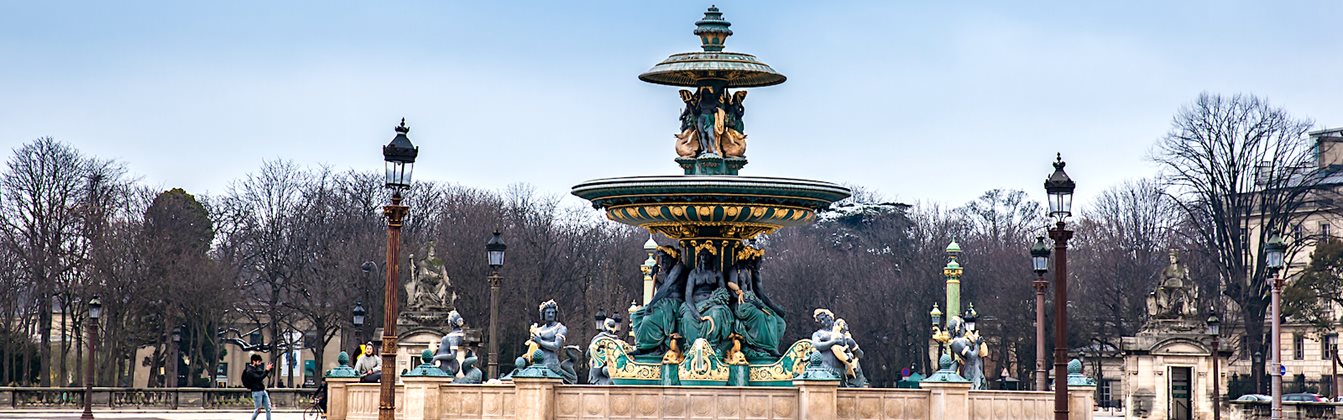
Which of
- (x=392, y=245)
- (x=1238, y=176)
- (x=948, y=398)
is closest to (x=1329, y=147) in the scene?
(x=1238, y=176)

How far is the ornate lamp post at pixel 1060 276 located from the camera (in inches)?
1009

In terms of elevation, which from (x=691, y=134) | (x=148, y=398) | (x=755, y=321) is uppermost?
(x=691, y=134)

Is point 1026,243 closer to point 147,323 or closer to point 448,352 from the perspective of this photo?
point 147,323

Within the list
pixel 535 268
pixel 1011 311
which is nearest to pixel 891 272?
pixel 1011 311

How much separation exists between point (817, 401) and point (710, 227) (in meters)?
5.29

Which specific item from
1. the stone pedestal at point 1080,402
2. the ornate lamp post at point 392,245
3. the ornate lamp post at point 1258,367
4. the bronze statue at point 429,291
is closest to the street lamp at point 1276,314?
the stone pedestal at point 1080,402

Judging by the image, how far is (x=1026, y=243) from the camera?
Result: 85.9m

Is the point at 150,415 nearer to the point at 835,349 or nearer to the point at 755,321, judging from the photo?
the point at 755,321

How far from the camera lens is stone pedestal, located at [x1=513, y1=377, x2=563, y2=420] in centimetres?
2709

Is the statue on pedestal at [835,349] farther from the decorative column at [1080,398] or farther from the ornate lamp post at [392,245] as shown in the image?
the ornate lamp post at [392,245]

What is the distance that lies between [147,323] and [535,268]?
12.8 meters

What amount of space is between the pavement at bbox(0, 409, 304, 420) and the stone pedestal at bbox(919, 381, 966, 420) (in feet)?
66.7

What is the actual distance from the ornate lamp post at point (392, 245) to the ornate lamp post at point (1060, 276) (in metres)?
7.28

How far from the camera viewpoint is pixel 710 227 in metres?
31.8
